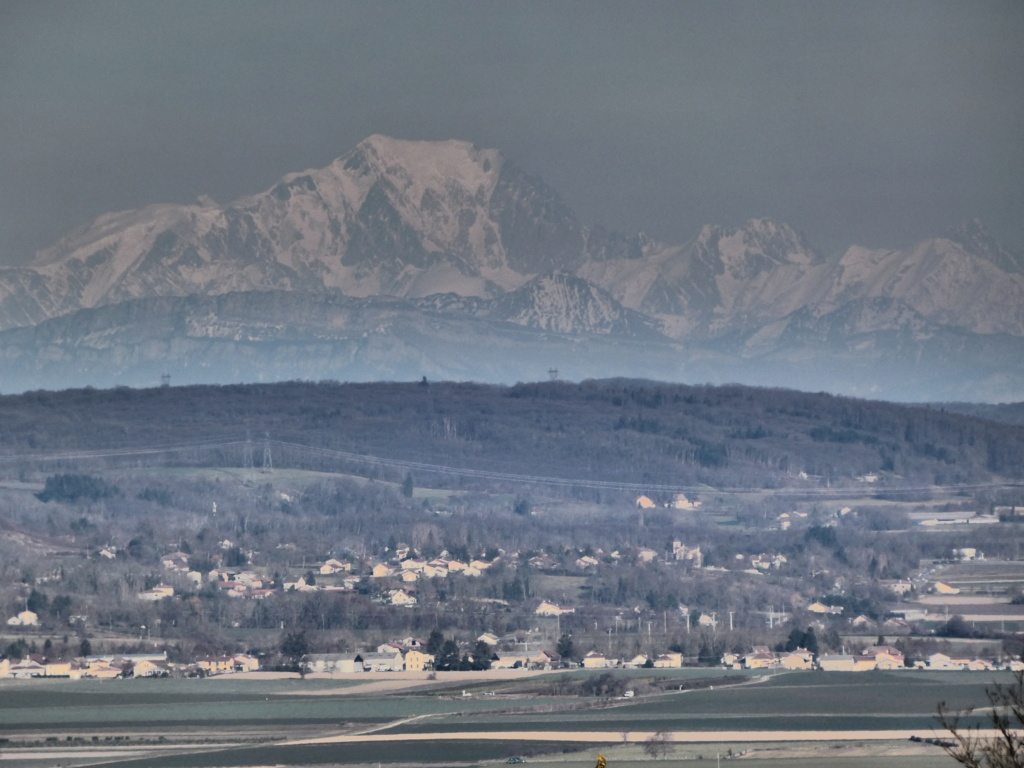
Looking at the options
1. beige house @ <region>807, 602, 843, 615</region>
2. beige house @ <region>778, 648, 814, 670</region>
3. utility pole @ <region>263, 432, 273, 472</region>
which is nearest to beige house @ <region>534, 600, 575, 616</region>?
beige house @ <region>807, 602, 843, 615</region>

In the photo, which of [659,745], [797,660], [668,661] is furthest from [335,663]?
[659,745]

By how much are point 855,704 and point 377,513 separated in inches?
1811

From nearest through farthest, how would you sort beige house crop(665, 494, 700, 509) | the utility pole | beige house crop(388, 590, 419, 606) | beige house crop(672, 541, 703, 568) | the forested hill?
beige house crop(388, 590, 419, 606) → beige house crop(672, 541, 703, 568) → beige house crop(665, 494, 700, 509) → the utility pole → the forested hill

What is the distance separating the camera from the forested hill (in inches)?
4333

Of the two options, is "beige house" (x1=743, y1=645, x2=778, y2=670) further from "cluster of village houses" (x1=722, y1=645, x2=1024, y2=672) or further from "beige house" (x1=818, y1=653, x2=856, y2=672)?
"beige house" (x1=818, y1=653, x2=856, y2=672)

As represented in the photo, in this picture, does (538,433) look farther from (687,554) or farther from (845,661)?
(845,661)

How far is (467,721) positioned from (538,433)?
7246 centimetres

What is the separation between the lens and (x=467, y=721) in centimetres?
4628

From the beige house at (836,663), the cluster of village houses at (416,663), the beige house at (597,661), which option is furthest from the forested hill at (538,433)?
the beige house at (836,663)

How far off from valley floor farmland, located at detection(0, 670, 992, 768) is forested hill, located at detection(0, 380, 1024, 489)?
54204 millimetres

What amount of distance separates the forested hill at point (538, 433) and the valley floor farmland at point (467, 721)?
178 feet

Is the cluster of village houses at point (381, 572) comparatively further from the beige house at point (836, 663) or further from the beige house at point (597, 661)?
the beige house at point (836, 663)

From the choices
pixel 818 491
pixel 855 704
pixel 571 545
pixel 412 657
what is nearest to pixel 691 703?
pixel 855 704

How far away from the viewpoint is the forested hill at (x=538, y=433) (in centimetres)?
11006
